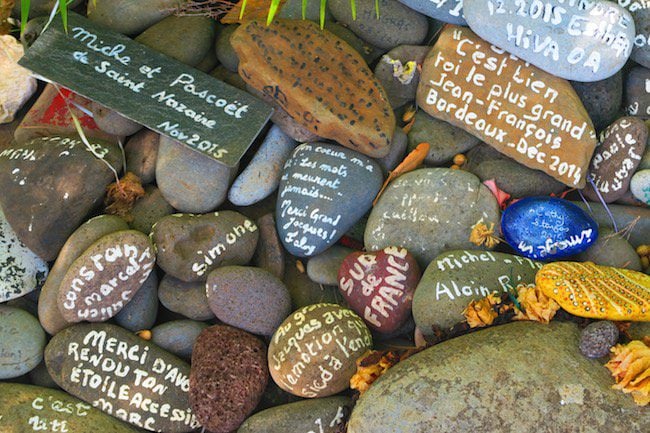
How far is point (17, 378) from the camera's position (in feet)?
7.57

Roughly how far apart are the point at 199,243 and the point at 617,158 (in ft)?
4.39

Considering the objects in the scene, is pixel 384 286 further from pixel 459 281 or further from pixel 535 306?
pixel 535 306

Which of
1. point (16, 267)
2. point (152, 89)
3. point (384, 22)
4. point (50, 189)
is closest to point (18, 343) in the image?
point (16, 267)

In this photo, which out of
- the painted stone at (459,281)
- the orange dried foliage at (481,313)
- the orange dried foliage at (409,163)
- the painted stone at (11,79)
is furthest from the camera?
the painted stone at (11,79)

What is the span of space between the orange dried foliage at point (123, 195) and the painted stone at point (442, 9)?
108 centimetres

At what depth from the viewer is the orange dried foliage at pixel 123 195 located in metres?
2.35

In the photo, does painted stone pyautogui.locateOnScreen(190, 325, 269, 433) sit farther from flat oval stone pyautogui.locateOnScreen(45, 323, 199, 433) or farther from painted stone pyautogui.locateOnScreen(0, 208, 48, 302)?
painted stone pyautogui.locateOnScreen(0, 208, 48, 302)

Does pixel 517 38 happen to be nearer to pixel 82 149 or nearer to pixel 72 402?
pixel 82 149

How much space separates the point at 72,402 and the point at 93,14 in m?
1.34

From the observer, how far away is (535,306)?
6.17 feet

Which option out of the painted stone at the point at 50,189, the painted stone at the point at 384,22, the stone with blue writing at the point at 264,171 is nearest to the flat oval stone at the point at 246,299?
the stone with blue writing at the point at 264,171

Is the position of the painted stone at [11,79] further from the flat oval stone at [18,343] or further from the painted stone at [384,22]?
the painted stone at [384,22]

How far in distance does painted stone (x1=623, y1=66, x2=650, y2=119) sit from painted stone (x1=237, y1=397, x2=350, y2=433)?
134cm

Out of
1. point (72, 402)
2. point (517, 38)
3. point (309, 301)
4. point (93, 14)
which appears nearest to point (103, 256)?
point (72, 402)
